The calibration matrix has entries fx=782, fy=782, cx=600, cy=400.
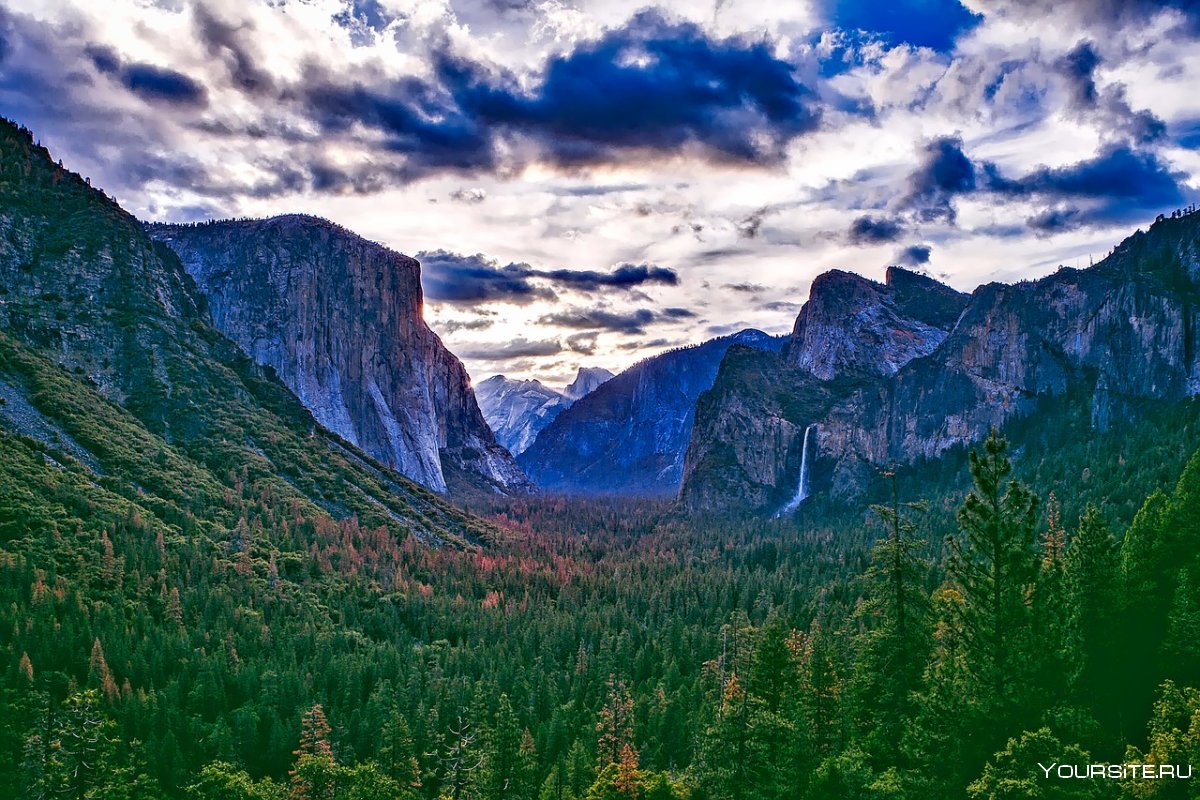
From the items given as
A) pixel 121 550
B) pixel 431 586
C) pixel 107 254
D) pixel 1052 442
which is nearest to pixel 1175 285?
pixel 1052 442

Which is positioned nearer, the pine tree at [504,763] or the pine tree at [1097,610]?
the pine tree at [1097,610]

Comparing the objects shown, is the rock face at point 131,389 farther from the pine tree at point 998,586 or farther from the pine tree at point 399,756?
the pine tree at point 998,586

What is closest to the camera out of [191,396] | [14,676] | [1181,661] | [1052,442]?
[1181,661]

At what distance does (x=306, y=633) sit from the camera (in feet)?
328

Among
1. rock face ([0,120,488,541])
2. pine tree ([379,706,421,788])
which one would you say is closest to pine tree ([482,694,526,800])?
pine tree ([379,706,421,788])

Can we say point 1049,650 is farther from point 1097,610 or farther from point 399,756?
point 399,756

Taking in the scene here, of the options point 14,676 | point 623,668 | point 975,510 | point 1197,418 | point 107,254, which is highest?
point 107,254

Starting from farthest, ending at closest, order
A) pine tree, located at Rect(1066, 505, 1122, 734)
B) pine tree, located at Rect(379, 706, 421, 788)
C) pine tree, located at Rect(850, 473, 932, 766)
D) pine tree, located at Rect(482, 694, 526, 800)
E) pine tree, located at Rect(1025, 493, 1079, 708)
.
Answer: pine tree, located at Rect(379, 706, 421, 788) < pine tree, located at Rect(482, 694, 526, 800) < pine tree, located at Rect(1066, 505, 1122, 734) < pine tree, located at Rect(850, 473, 932, 766) < pine tree, located at Rect(1025, 493, 1079, 708)

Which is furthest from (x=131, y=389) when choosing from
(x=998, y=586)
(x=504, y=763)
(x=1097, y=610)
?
(x=1097, y=610)

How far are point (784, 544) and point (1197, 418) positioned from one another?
86.9 meters

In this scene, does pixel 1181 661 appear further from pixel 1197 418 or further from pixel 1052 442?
pixel 1052 442

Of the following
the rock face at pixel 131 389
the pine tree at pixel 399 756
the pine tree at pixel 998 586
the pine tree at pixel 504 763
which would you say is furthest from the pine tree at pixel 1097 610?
the rock face at pixel 131 389

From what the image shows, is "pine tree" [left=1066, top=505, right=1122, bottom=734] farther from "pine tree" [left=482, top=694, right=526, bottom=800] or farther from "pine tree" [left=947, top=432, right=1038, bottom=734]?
"pine tree" [left=482, top=694, right=526, bottom=800]

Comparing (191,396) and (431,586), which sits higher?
(191,396)
